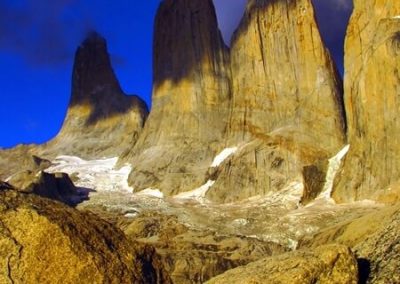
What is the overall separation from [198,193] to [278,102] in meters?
13.6

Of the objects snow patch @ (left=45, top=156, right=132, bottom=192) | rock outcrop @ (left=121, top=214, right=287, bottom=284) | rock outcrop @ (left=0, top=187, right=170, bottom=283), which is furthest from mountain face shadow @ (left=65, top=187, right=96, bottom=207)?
rock outcrop @ (left=0, top=187, right=170, bottom=283)

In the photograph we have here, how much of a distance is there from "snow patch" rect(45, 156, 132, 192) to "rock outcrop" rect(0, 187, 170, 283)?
228 feet

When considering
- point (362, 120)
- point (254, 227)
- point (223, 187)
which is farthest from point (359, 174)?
point (223, 187)

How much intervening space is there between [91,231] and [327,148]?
206 ft

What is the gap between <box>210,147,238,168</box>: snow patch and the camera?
249 ft

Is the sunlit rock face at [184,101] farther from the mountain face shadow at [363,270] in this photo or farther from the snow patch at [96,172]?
the mountain face shadow at [363,270]

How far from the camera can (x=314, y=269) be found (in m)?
7.23

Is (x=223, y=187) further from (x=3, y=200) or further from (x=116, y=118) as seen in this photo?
(x=3, y=200)

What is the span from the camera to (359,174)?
58.8 m

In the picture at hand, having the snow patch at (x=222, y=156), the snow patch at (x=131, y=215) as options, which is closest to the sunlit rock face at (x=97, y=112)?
the snow patch at (x=222, y=156)

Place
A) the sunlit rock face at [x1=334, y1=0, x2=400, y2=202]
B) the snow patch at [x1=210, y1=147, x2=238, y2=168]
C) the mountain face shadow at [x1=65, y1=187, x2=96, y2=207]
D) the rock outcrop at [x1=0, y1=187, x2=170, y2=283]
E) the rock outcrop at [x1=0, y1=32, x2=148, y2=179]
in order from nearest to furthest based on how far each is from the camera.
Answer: the rock outcrop at [x1=0, y1=187, x2=170, y2=283] < the sunlit rock face at [x1=334, y1=0, x2=400, y2=202] < the mountain face shadow at [x1=65, y1=187, x2=96, y2=207] < the snow patch at [x1=210, y1=147, x2=238, y2=168] < the rock outcrop at [x1=0, y1=32, x2=148, y2=179]

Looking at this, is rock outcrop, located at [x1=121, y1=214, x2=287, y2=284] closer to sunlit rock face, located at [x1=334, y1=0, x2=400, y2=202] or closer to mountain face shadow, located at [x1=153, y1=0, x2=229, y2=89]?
sunlit rock face, located at [x1=334, y1=0, x2=400, y2=202]

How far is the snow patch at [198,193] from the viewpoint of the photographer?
7088 centimetres

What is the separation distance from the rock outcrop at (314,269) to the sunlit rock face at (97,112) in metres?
88.9
